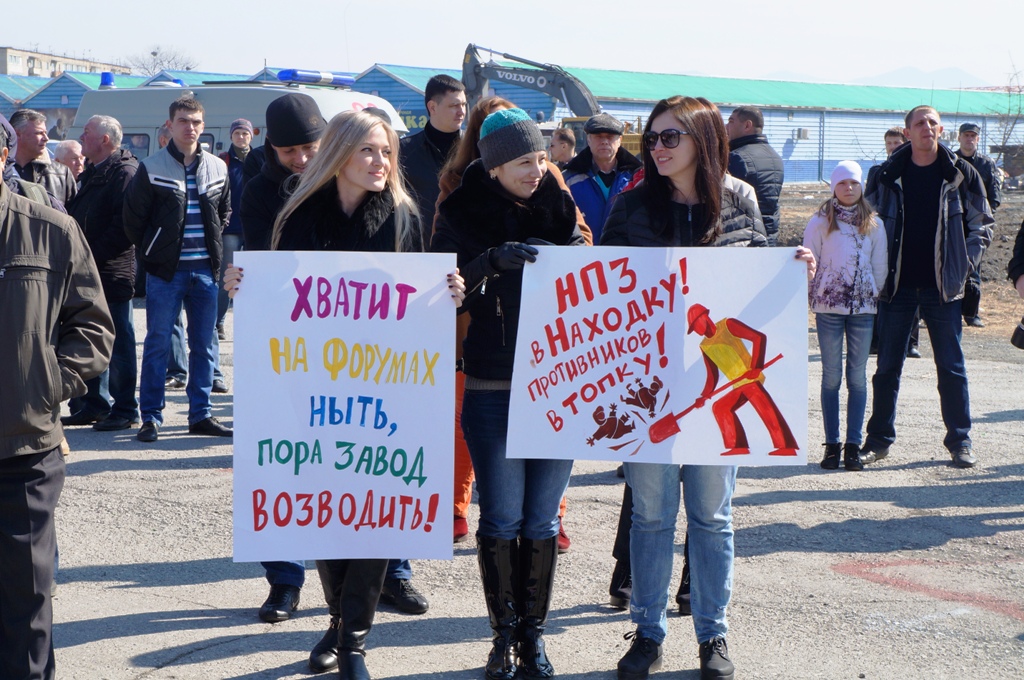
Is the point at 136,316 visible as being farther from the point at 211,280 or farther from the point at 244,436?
the point at 244,436

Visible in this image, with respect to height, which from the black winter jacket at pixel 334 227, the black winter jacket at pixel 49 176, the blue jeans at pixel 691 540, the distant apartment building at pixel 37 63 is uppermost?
the distant apartment building at pixel 37 63

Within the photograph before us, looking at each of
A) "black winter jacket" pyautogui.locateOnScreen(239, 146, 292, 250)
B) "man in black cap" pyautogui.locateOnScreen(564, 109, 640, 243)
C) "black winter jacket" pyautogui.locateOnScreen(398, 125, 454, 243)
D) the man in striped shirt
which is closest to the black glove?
"black winter jacket" pyautogui.locateOnScreen(239, 146, 292, 250)

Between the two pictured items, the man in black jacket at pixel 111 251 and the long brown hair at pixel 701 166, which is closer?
the long brown hair at pixel 701 166

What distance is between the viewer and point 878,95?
58906 mm

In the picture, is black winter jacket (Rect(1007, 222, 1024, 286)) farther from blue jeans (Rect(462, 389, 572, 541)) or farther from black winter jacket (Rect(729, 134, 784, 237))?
blue jeans (Rect(462, 389, 572, 541))

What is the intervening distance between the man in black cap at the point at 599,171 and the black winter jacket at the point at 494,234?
8.08ft

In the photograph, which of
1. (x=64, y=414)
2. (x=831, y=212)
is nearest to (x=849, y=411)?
(x=831, y=212)

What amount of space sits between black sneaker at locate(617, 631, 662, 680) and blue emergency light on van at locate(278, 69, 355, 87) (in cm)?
1213

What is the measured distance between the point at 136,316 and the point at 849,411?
354 inches

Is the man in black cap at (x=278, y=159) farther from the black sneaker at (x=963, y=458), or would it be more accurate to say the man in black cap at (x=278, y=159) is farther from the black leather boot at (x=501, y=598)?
the black sneaker at (x=963, y=458)

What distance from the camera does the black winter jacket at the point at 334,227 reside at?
154 inches

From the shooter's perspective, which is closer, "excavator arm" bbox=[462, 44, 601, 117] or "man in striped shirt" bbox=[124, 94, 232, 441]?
"man in striped shirt" bbox=[124, 94, 232, 441]

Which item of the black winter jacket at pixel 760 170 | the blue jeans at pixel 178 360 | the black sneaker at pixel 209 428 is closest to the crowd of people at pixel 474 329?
the black winter jacket at pixel 760 170

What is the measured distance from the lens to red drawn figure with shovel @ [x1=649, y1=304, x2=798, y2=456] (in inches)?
150
